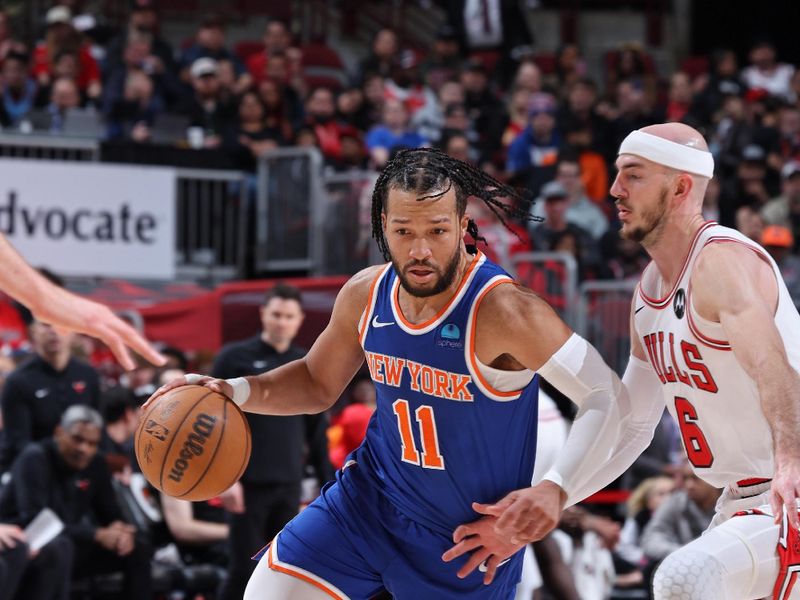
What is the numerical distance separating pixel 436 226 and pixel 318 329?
6.69 metres

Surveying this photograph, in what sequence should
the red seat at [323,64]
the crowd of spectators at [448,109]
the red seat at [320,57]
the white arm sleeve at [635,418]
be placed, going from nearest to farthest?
the white arm sleeve at [635,418] < the crowd of spectators at [448,109] < the red seat at [323,64] < the red seat at [320,57]

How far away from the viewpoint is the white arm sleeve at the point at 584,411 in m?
4.72

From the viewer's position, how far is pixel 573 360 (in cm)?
479

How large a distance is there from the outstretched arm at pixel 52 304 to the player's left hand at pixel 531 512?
1.31 metres

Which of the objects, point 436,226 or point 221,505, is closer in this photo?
point 436,226

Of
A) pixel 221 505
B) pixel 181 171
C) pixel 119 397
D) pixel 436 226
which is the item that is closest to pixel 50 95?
pixel 181 171

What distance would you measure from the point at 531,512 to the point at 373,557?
73 centimetres

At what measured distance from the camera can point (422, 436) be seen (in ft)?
16.3

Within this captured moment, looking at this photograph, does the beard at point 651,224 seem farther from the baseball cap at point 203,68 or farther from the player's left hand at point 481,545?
the baseball cap at point 203,68

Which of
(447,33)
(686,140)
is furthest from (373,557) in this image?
(447,33)

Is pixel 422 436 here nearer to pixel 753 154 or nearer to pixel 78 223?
pixel 78 223

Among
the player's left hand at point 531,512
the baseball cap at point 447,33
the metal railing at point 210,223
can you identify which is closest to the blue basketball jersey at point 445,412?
the player's left hand at point 531,512

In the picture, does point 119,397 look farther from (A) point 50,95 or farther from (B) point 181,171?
(A) point 50,95

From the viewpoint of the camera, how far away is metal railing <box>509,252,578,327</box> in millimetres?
11383
